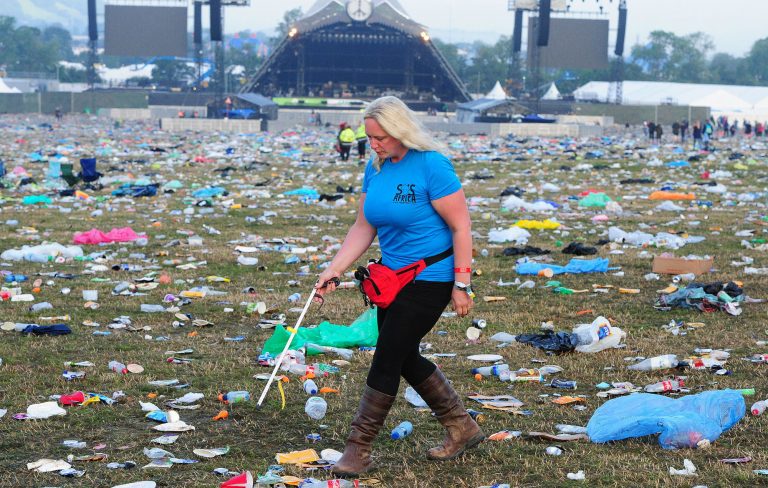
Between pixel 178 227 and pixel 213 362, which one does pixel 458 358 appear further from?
pixel 178 227

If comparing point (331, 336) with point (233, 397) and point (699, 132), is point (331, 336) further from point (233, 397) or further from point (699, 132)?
point (699, 132)

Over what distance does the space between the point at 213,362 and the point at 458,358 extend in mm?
1497

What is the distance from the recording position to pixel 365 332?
721cm

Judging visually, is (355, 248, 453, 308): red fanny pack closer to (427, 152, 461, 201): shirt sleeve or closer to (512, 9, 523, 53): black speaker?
(427, 152, 461, 201): shirt sleeve

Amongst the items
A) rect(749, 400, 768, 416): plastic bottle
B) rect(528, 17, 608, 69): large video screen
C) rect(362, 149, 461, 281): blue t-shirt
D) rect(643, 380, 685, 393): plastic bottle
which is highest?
rect(528, 17, 608, 69): large video screen

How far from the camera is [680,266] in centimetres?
984

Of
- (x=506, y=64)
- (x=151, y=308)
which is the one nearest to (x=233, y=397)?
(x=151, y=308)

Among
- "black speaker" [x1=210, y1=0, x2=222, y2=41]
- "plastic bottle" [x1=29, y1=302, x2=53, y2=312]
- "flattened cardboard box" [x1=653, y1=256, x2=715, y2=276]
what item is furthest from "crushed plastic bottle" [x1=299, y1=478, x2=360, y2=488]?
"black speaker" [x1=210, y1=0, x2=222, y2=41]

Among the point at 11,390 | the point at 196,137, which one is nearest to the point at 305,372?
the point at 11,390

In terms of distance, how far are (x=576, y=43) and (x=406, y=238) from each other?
71013 millimetres

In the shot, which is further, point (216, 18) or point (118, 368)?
point (216, 18)

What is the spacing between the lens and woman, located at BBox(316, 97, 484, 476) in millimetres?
4414

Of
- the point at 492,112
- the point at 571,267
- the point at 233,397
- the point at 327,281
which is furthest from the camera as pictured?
the point at 492,112

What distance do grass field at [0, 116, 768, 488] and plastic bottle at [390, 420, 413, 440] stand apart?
0.04 m
